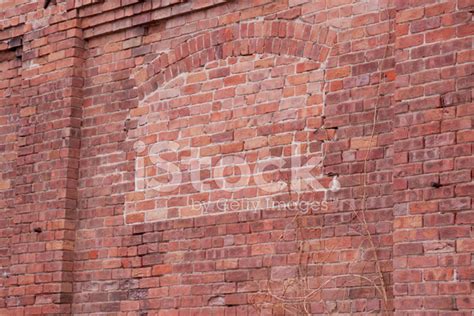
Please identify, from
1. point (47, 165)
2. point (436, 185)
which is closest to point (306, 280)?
point (436, 185)

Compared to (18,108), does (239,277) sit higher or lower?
lower

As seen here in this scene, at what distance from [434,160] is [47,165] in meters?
3.90

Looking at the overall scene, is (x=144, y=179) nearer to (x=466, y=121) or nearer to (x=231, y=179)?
(x=231, y=179)

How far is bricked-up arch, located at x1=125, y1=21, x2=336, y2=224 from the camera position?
27.0ft

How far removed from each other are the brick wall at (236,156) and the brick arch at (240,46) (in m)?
0.01

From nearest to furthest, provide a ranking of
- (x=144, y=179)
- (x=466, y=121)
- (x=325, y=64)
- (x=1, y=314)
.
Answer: (x=466, y=121)
(x=325, y=64)
(x=144, y=179)
(x=1, y=314)

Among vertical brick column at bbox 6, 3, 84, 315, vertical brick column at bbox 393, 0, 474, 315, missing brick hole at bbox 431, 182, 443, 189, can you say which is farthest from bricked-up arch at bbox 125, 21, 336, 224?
missing brick hole at bbox 431, 182, 443, 189

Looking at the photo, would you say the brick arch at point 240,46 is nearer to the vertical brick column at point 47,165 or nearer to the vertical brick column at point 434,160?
the vertical brick column at point 47,165

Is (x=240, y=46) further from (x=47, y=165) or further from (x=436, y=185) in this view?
(x=436, y=185)

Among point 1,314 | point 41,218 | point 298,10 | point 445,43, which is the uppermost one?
point 298,10

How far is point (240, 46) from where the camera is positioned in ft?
28.8

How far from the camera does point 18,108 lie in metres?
10.4

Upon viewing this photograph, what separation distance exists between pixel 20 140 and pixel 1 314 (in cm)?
154

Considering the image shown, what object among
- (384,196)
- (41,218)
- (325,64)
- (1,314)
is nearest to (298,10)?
(325,64)
